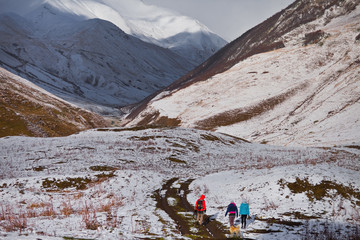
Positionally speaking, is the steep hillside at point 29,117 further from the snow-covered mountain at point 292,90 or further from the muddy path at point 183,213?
the muddy path at point 183,213

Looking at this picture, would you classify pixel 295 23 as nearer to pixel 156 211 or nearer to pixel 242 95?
pixel 242 95

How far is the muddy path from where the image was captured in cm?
1264

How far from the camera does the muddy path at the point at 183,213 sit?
12.6 m

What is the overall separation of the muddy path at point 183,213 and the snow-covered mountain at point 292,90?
4795cm

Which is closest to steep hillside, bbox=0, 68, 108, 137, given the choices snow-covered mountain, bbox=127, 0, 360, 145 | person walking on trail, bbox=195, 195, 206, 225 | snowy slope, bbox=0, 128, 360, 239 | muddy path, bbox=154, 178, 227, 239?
snow-covered mountain, bbox=127, 0, 360, 145

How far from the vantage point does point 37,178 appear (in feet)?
69.6

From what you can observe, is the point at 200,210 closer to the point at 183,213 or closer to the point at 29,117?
the point at 183,213

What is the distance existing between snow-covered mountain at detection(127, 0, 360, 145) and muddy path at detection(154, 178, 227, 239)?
47951mm

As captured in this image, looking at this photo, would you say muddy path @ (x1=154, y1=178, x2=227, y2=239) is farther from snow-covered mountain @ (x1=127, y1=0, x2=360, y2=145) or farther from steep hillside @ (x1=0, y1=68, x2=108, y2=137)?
steep hillside @ (x1=0, y1=68, x2=108, y2=137)

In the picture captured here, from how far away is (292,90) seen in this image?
3632 inches

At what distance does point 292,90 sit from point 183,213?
87.0 metres

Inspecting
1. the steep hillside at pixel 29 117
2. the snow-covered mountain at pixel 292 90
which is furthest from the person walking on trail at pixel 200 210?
the steep hillside at pixel 29 117

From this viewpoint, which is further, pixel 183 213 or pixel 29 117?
pixel 29 117

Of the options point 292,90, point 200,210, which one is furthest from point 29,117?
point 292,90
